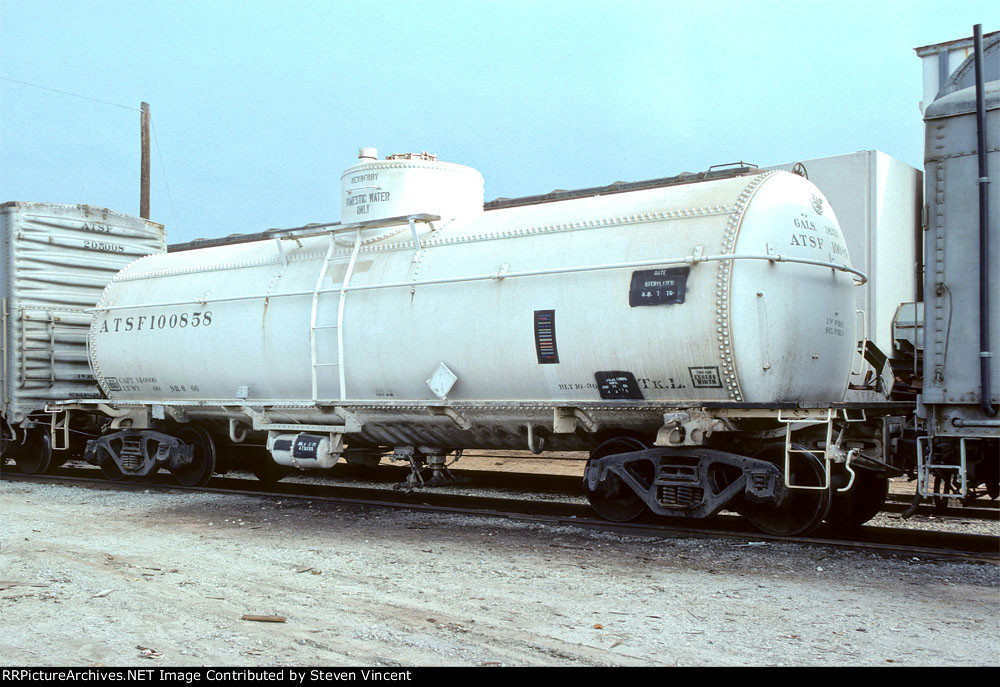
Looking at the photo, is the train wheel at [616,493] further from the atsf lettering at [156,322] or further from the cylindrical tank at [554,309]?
the atsf lettering at [156,322]

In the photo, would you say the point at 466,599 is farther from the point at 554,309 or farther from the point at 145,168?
the point at 145,168

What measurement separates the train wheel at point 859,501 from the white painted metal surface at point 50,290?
1247 centimetres

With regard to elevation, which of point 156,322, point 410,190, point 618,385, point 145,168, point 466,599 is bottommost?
point 466,599

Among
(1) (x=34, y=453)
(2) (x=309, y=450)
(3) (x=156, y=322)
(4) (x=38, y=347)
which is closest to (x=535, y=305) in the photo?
(2) (x=309, y=450)

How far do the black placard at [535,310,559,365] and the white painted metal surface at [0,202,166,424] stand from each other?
9.92 m

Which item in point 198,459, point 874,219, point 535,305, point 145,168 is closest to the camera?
point 535,305

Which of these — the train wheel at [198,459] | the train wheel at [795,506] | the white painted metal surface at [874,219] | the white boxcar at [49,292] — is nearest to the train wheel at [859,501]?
the train wheel at [795,506]

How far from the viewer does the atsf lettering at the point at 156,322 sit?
12500 mm

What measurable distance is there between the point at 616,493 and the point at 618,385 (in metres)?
1.20

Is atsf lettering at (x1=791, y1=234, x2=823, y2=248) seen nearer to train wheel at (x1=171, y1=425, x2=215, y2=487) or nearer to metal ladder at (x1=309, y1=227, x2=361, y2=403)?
metal ladder at (x1=309, y1=227, x2=361, y2=403)

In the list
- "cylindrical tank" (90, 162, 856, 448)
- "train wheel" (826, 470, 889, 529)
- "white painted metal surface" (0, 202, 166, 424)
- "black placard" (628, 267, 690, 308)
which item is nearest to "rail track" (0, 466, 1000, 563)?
"train wheel" (826, 470, 889, 529)

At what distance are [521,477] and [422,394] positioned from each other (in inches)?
208

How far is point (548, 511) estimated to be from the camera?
36.8 ft
